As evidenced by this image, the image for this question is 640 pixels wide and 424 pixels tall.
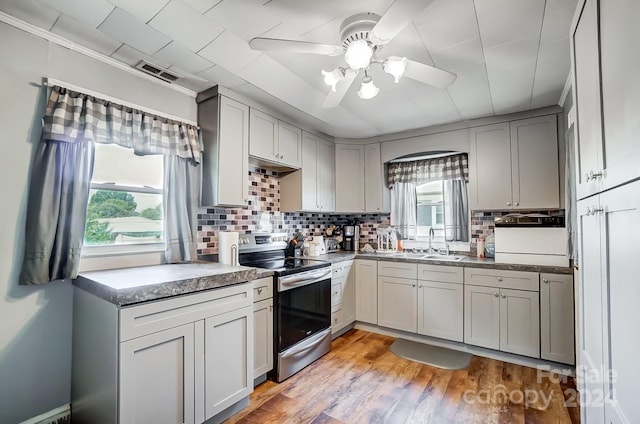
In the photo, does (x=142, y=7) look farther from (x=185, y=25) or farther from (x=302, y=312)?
(x=302, y=312)

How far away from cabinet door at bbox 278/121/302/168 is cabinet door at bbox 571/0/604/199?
2233 mm

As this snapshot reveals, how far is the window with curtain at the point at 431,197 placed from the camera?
11.6 ft

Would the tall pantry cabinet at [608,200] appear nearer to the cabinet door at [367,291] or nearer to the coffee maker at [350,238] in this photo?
the cabinet door at [367,291]

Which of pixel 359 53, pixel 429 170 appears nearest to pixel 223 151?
pixel 359 53

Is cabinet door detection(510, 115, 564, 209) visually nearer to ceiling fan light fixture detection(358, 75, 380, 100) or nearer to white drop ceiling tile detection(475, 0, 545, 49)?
white drop ceiling tile detection(475, 0, 545, 49)

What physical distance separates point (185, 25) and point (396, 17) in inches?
46.8

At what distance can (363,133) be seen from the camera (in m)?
3.71

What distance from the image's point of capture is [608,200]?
95 centimetres

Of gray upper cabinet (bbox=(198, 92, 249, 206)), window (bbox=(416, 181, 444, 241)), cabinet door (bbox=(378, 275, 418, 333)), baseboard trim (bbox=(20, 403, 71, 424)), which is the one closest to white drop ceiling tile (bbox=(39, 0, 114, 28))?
gray upper cabinet (bbox=(198, 92, 249, 206))

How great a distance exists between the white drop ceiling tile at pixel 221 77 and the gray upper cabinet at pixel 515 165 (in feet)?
8.13

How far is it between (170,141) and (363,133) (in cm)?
226

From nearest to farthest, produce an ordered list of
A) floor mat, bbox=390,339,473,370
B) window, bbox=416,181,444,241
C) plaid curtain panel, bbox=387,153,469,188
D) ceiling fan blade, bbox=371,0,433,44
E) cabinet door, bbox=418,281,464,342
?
ceiling fan blade, bbox=371,0,433,44 → floor mat, bbox=390,339,473,370 → cabinet door, bbox=418,281,464,342 → plaid curtain panel, bbox=387,153,469,188 → window, bbox=416,181,444,241

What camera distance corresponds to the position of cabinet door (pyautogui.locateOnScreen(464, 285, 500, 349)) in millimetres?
2732

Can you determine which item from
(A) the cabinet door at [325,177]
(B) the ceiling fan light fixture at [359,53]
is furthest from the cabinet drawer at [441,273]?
(B) the ceiling fan light fixture at [359,53]
